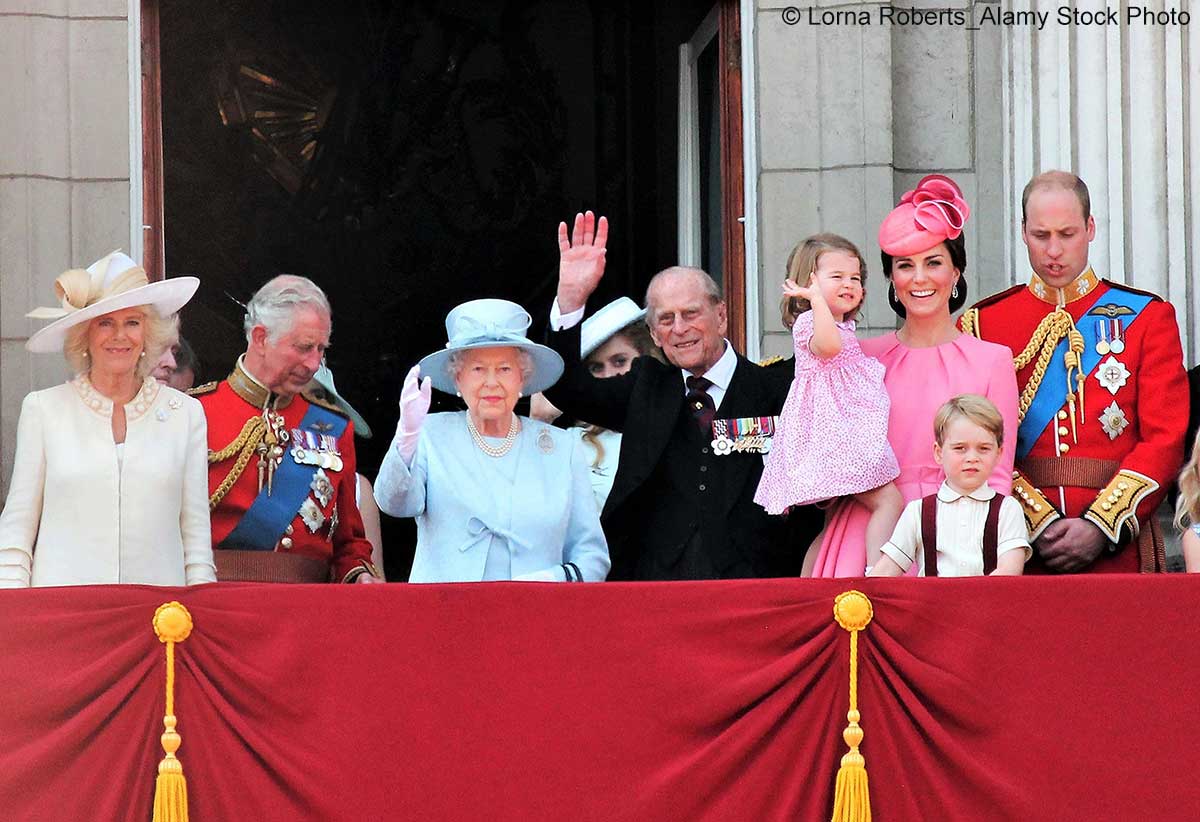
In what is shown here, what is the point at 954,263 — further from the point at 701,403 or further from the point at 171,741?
the point at 171,741

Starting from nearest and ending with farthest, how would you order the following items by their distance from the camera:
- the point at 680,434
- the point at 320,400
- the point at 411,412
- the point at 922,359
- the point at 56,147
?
the point at 411,412, the point at 922,359, the point at 680,434, the point at 320,400, the point at 56,147

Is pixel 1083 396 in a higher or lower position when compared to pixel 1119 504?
higher

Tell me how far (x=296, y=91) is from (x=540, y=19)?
1.05m

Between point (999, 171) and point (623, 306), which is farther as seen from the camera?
point (999, 171)

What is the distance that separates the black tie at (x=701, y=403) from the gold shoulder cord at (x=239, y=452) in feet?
3.73

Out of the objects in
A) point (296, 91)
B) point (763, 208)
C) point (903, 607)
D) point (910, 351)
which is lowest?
point (903, 607)

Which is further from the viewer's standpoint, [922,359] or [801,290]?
[922,359]

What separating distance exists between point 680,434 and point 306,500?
101 centimetres

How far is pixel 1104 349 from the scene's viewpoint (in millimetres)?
5688

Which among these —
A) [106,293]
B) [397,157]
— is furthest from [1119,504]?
[397,157]

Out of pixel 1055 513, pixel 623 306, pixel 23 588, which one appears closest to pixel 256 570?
pixel 23 588

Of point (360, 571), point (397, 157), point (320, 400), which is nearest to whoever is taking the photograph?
point (360, 571)

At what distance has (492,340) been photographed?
5.34 meters

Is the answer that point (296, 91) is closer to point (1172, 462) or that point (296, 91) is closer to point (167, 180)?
point (167, 180)
